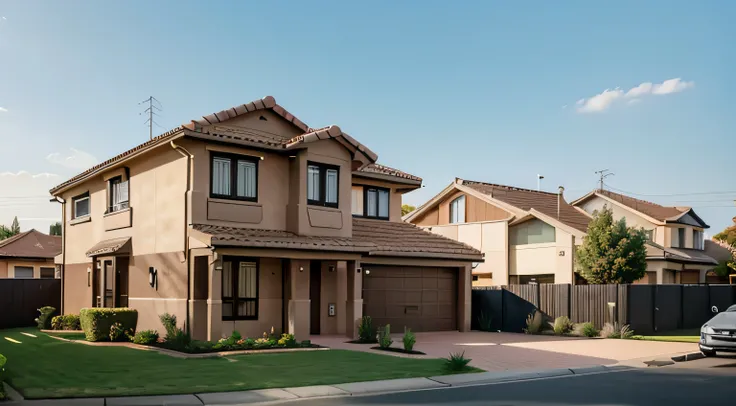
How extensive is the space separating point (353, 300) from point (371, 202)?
21.0ft

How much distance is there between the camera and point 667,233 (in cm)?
4359

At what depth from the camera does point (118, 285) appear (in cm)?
2522

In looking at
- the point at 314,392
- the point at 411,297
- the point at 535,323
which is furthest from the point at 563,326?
the point at 314,392

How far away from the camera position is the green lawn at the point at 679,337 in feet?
79.9

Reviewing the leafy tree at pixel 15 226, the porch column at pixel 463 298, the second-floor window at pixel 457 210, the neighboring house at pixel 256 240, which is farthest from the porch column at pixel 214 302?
the leafy tree at pixel 15 226

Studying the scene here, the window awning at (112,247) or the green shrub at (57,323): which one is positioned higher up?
the window awning at (112,247)

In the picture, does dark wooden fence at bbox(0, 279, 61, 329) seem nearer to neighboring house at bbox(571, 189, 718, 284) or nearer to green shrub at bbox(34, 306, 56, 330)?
green shrub at bbox(34, 306, 56, 330)

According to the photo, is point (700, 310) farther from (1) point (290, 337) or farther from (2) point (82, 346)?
(2) point (82, 346)

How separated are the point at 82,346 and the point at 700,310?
22.3 m

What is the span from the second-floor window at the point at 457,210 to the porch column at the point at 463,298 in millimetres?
16935

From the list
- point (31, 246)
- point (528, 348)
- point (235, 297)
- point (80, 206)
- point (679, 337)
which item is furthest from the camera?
point (31, 246)

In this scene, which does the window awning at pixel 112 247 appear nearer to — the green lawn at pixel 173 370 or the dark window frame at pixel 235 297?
the dark window frame at pixel 235 297

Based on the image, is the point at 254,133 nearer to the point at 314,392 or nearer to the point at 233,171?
the point at 233,171

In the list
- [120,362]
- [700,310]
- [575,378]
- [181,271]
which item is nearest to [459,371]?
[575,378]
